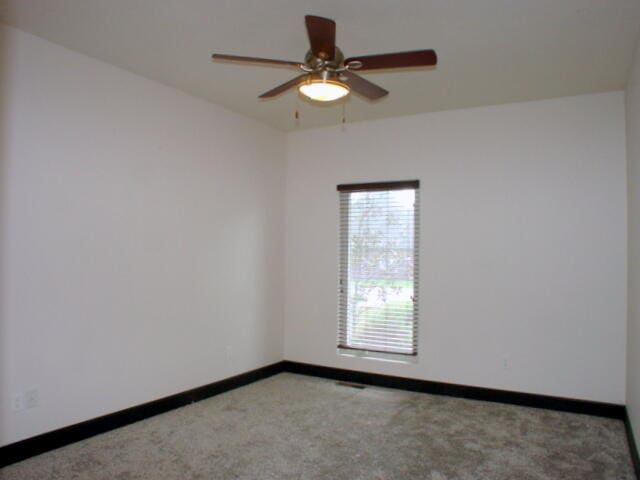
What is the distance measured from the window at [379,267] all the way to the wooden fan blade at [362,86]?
178cm

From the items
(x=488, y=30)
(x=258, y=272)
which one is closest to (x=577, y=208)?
(x=488, y=30)

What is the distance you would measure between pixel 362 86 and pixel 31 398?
2.78m

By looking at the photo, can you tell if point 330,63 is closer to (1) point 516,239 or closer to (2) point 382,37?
(2) point 382,37

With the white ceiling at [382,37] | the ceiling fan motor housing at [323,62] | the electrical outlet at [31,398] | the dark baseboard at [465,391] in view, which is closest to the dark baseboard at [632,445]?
the dark baseboard at [465,391]

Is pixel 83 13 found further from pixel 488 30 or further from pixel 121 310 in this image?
pixel 488 30

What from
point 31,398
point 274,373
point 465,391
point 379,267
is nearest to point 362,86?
point 379,267

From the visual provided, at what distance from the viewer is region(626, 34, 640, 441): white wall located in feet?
9.55

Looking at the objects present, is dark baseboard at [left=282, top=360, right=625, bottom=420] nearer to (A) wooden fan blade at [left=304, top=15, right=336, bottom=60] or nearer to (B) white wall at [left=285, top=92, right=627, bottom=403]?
(B) white wall at [left=285, top=92, right=627, bottom=403]

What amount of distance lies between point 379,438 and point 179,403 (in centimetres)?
169

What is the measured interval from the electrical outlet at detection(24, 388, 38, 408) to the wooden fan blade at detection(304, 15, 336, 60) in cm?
263

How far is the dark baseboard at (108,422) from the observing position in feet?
9.18

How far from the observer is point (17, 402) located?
9.18 ft

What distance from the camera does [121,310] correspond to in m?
3.42

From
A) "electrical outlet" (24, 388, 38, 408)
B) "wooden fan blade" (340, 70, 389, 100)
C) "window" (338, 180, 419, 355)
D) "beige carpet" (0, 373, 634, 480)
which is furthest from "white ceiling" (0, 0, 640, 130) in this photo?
"beige carpet" (0, 373, 634, 480)
